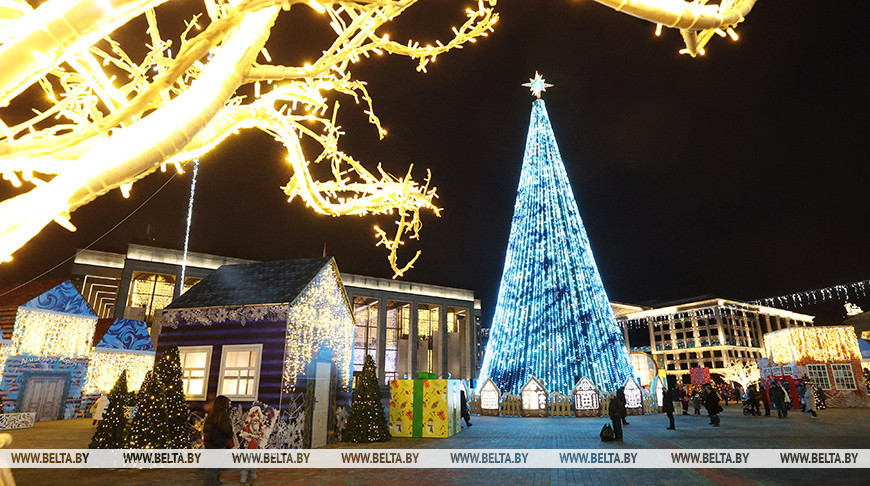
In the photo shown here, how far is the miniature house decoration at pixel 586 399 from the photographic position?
2003cm

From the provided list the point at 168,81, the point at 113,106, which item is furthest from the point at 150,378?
the point at 168,81

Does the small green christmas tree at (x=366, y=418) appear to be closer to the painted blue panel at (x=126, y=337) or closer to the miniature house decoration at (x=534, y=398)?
the miniature house decoration at (x=534, y=398)

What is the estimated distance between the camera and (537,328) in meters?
20.0

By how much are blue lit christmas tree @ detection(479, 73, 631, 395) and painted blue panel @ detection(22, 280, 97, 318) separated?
20.3 metres

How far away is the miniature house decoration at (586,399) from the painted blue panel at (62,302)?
2406 cm

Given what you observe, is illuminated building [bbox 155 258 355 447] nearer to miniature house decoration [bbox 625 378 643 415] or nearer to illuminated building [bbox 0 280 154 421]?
illuminated building [bbox 0 280 154 421]

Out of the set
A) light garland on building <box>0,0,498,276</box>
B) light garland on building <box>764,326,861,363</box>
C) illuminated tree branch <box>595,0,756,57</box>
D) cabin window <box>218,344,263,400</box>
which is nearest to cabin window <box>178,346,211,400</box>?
cabin window <box>218,344,263,400</box>

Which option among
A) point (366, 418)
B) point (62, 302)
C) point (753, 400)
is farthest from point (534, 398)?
point (62, 302)

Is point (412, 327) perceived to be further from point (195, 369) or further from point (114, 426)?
point (114, 426)

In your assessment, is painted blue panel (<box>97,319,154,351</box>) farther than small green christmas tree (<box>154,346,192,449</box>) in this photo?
Yes

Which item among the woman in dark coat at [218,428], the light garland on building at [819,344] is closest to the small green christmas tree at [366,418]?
the woman in dark coat at [218,428]

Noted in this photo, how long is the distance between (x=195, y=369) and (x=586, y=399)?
1591cm

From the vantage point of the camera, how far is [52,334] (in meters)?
21.0

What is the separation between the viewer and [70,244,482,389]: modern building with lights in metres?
37.9
